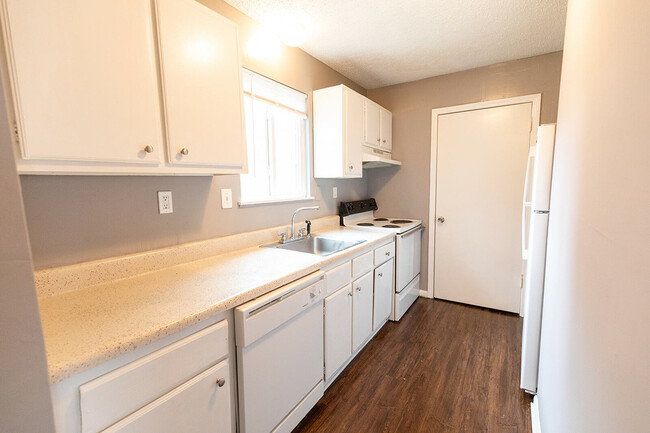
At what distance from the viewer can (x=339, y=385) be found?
1.86 metres

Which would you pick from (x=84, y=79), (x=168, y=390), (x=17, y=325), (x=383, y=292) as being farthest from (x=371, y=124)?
(x=17, y=325)

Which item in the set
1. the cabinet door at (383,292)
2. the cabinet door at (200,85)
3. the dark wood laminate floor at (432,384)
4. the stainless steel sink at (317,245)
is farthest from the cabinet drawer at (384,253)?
the cabinet door at (200,85)

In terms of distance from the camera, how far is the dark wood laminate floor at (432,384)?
5.11 ft

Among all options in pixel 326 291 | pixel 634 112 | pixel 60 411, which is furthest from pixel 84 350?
pixel 634 112

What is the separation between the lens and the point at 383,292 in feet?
8.01

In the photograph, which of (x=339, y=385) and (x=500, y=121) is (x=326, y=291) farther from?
(x=500, y=121)

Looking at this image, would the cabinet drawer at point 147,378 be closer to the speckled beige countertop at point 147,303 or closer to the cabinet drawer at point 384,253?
the speckled beige countertop at point 147,303

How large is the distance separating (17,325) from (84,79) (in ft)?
2.78

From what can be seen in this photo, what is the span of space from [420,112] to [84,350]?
3341 millimetres

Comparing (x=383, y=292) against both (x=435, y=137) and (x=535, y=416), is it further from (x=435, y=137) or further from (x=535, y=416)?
(x=435, y=137)

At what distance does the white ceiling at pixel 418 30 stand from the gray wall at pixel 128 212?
1.14 ft

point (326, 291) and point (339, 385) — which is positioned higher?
point (326, 291)

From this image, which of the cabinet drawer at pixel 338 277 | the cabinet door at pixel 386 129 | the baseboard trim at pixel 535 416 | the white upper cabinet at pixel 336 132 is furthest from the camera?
the cabinet door at pixel 386 129

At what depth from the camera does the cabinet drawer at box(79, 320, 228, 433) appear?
29.3 inches
